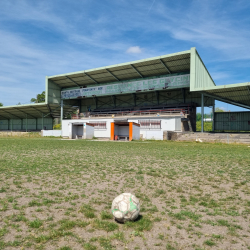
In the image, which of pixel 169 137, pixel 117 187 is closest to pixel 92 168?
pixel 117 187

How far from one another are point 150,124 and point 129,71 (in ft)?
46.2

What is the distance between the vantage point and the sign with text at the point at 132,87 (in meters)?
44.3

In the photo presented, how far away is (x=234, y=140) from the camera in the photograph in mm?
29578

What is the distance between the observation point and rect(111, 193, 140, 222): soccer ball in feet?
15.3

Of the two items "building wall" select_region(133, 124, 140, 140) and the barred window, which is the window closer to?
"building wall" select_region(133, 124, 140, 140)

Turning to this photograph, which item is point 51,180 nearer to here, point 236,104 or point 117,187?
point 117,187

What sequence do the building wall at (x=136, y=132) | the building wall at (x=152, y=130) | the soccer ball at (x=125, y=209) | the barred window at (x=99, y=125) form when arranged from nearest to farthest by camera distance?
the soccer ball at (x=125, y=209) < the building wall at (x=136, y=132) < the building wall at (x=152, y=130) < the barred window at (x=99, y=125)

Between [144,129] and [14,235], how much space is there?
1482 inches

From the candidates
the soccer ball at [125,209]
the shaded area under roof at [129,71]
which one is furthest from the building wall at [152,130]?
the soccer ball at [125,209]

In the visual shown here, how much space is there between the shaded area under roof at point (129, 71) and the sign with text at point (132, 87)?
4.55 ft

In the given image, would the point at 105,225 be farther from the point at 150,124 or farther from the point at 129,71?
the point at 129,71

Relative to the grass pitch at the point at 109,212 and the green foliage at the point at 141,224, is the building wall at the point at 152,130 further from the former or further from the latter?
the green foliage at the point at 141,224

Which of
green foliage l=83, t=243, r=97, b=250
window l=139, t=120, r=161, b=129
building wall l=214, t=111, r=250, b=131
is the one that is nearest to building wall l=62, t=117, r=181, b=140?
window l=139, t=120, r=161, b=129

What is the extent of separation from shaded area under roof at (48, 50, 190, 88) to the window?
11712 millimetres
